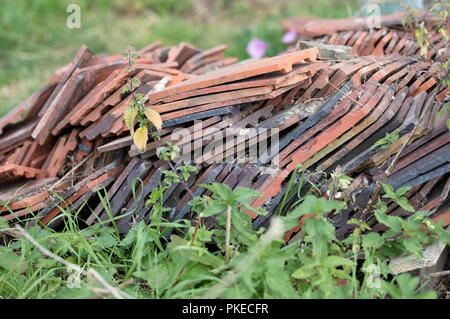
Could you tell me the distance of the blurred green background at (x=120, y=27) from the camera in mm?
6008

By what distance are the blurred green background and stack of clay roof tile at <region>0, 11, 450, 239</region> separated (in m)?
2.26

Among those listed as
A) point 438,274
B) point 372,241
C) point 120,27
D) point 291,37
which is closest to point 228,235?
point 372,241

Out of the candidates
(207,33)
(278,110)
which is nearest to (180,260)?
(278,110)

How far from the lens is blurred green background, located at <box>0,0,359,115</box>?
601 cm

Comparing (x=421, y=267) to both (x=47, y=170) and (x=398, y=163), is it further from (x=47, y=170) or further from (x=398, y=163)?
(x=47, y=170)

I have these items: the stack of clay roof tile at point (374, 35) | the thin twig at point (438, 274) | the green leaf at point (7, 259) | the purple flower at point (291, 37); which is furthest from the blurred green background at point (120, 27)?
the thin twig at point (438, 274)

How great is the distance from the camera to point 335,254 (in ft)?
8.12

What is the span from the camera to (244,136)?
2.91 meters

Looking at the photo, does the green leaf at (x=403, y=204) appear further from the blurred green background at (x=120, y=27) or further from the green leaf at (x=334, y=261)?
the blurred green background at (x=120, y=27)

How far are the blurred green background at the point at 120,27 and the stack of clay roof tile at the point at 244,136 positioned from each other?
7.42ft

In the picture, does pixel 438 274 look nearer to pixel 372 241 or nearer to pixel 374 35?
pixel 372 241

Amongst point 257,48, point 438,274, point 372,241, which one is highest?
point 257,48

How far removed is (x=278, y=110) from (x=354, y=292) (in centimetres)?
134

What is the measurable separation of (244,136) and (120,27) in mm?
5061
